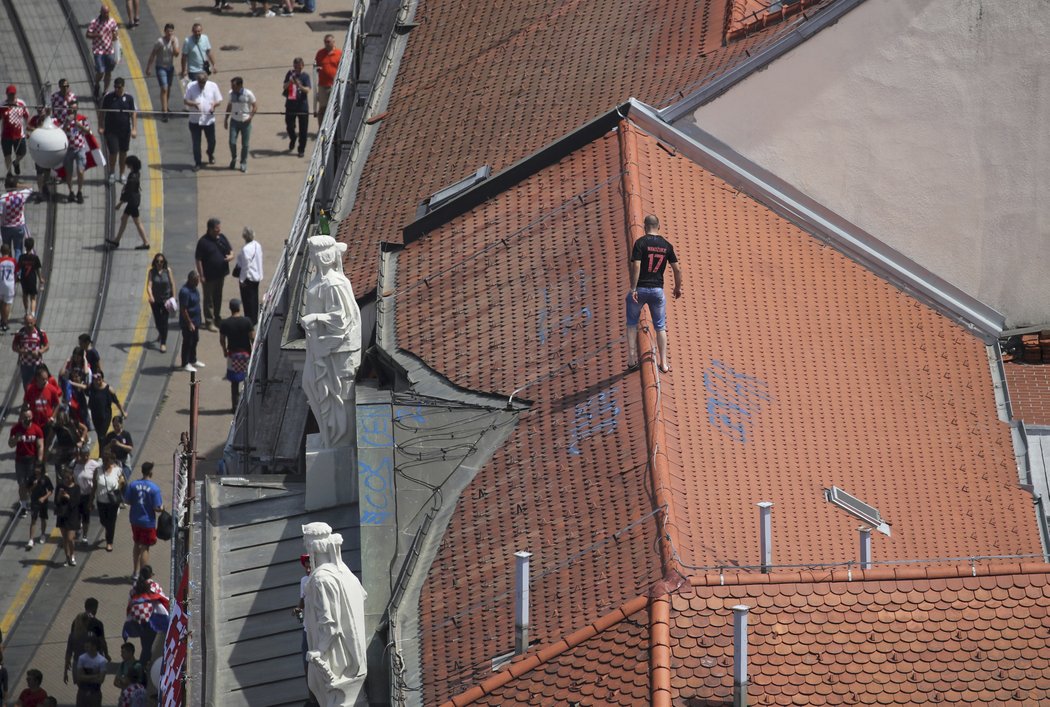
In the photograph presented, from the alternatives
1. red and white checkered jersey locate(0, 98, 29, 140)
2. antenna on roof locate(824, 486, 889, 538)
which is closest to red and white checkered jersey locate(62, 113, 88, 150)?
red and white checkered jersey locate(0, 98, 29, 140)

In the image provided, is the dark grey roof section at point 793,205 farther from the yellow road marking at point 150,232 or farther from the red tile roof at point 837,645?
the yellow road marking at point 150,232

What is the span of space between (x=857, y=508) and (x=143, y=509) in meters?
13.2

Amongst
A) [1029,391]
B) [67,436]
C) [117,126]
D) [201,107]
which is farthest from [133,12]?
[1029,391]

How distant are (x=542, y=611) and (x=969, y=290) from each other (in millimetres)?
11913

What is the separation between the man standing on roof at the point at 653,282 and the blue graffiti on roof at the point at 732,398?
0.96 m

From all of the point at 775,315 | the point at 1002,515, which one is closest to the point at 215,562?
the point at 775,315

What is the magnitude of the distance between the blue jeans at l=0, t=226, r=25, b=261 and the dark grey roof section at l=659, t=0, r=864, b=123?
1727 cm

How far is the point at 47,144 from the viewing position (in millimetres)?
40000

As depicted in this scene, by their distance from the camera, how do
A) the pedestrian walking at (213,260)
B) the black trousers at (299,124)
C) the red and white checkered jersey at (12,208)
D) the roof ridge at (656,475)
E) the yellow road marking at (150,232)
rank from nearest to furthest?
the roof ridge at (656,475) → the yellow road marking at (150,232) → the pedestrian walking at (213,260) → the red and white checkered jersey at (12,208) → the black trousers at (299,124)

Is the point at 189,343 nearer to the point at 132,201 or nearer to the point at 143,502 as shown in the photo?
the point at 132,201

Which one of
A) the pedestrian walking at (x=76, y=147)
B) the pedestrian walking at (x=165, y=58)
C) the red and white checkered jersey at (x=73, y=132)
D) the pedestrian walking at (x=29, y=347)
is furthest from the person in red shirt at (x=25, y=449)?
the pedestrian walking at (x=165, y=58)

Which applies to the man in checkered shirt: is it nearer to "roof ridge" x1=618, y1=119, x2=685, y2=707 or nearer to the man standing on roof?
"roof ridge" x1=618, y1=119, x2=685, y2=707

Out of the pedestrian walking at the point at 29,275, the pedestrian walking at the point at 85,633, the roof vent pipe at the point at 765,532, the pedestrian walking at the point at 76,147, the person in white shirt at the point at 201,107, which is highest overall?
the person in white shirt at the point at 201,107

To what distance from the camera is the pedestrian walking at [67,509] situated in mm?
33812
